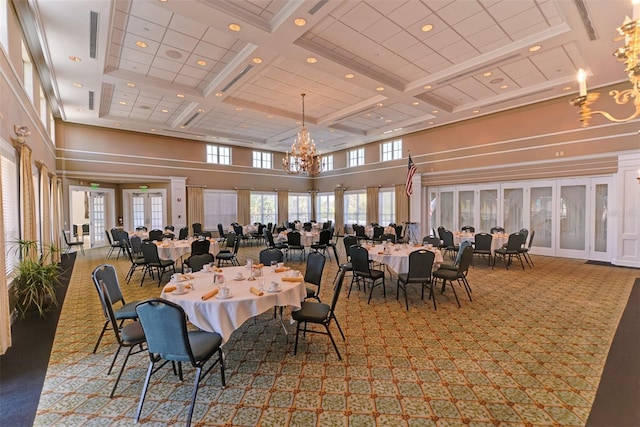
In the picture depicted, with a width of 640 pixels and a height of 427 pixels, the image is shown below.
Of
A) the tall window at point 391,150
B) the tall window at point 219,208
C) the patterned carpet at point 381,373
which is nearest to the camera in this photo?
the patterned carpet at point 381,373

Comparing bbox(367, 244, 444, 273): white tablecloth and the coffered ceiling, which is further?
bbox(367, 244, 444, 273): white tablecloth

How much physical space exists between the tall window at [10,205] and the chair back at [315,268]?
442 cm

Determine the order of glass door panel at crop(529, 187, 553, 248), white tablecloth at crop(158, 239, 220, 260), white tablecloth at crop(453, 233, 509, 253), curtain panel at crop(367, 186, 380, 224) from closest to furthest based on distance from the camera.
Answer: white tablecloth at crop(158, 239, 220, 260), white tablecloth at crop(453, 233, 509, 253), glass door panel at crop(529, 187, 553, 248), curtain panel at crop(367, 186, 380, 224)

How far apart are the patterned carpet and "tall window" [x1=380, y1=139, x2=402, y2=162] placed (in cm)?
968

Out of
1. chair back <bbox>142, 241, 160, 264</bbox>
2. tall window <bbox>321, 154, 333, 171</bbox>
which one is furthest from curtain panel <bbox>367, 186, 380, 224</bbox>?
chair back <bbox>142, 241, 160, 264</bbox>

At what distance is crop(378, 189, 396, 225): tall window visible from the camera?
14117 millimetres

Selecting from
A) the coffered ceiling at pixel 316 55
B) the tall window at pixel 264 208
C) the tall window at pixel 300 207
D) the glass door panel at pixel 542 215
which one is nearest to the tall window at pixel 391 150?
the coffered ceiling at pixel 316 55

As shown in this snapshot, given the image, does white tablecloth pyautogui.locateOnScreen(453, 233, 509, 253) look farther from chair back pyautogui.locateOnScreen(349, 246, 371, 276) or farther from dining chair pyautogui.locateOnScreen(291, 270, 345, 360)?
dining chair pyautogui.locateOnScreen(291, 270, 345, 360)

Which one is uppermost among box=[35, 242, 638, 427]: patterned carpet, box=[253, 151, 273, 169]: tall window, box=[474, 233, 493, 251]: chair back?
box=[253, 151, 273, 169]: tall window

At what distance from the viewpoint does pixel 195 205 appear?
45.1 ft

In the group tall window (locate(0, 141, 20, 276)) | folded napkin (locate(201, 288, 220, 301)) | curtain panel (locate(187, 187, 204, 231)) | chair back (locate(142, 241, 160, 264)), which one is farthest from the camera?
curtain panel (locate(187, 187, 204, 231))

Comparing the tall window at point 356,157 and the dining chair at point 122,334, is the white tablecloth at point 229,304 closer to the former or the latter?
the dining chair at point 122,334

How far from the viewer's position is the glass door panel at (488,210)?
10.9 meters

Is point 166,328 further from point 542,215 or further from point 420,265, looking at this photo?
point 542,215
